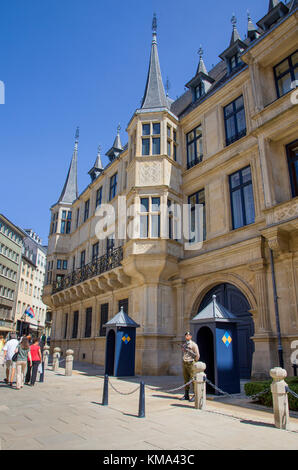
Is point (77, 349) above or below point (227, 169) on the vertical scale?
below

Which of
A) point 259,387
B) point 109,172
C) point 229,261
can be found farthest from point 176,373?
point 109,172

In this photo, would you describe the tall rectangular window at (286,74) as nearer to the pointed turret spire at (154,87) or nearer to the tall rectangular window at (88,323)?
the pointed turret spire at (154,87)

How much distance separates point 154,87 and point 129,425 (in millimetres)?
18628

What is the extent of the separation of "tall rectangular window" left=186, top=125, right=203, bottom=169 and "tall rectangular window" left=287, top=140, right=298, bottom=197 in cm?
519

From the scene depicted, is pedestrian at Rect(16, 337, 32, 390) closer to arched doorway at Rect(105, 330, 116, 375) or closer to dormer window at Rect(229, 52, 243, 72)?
arched doorway at Rect(105, 330, 116, 375)

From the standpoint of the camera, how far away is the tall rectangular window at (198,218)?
16.1 metres

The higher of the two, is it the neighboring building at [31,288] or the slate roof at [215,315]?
the neighboring building at [31,288]

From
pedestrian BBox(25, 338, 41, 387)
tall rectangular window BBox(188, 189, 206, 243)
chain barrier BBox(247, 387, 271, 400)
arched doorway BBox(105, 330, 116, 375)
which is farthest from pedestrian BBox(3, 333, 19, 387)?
tall rectangular window BBox(188, 189, 206, 243)

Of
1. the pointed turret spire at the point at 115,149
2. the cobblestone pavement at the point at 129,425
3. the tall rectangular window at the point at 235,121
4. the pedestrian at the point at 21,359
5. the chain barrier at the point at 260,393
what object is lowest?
the cobblestone pavement at the point at 129,425

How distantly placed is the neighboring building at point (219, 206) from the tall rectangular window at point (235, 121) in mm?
61

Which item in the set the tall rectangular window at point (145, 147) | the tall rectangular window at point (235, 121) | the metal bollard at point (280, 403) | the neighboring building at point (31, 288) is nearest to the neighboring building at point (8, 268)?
the neighboring building at point (31, 288)

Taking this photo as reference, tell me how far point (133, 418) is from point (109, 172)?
65.4ft

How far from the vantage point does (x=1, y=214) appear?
4581cm

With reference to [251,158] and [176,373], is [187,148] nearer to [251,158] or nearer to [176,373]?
[251,158]
